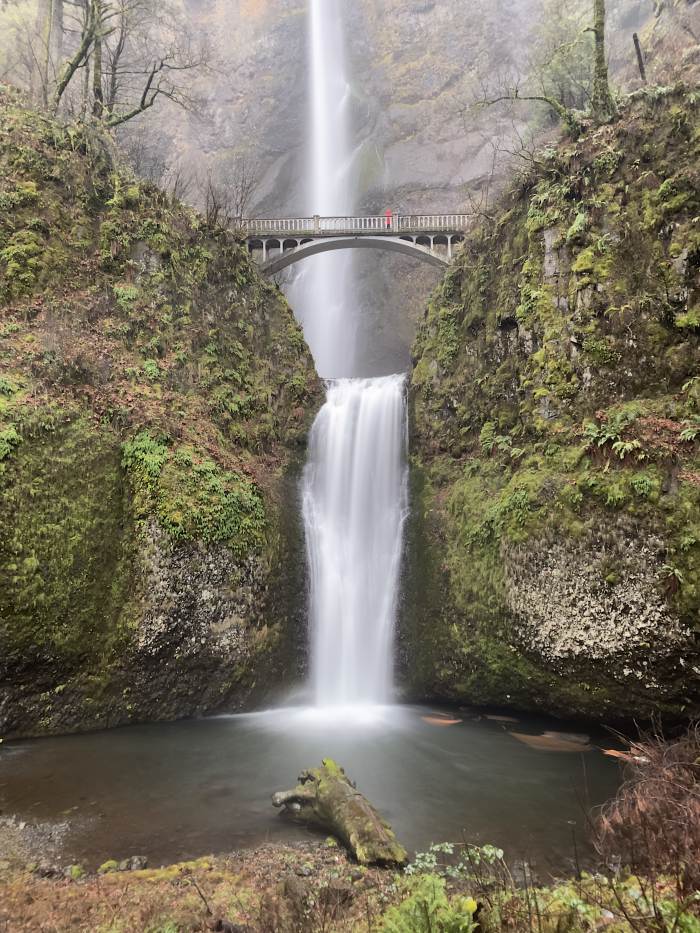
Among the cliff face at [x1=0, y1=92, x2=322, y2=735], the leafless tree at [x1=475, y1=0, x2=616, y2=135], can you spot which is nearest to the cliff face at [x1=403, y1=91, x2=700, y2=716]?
the leafless tree at [x1=475, y1=0, x2=616, y2=135]

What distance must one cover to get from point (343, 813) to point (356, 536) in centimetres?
780

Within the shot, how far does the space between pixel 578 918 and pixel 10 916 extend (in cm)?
403

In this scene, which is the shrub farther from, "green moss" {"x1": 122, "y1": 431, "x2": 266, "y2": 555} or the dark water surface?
"green moss" {"x1": 122, "y1": 431, "x2": 266, "y2": 555}

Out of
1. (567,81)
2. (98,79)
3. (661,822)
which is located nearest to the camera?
(661,822)

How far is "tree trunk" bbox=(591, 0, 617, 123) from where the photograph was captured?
1268cm

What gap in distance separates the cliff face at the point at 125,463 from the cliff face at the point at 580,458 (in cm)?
391

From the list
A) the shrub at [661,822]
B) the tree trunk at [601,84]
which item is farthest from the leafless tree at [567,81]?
the shrub at [661,822]

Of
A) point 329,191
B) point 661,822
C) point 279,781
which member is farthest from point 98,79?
point 661,822

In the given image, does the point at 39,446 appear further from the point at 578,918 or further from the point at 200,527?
the point at 578,918

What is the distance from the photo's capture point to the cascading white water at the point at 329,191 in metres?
32.9

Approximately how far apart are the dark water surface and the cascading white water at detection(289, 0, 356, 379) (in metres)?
23.5

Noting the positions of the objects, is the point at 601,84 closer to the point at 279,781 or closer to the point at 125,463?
the point at 125,463

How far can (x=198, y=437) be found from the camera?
39.9ft

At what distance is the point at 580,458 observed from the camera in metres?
9.78
